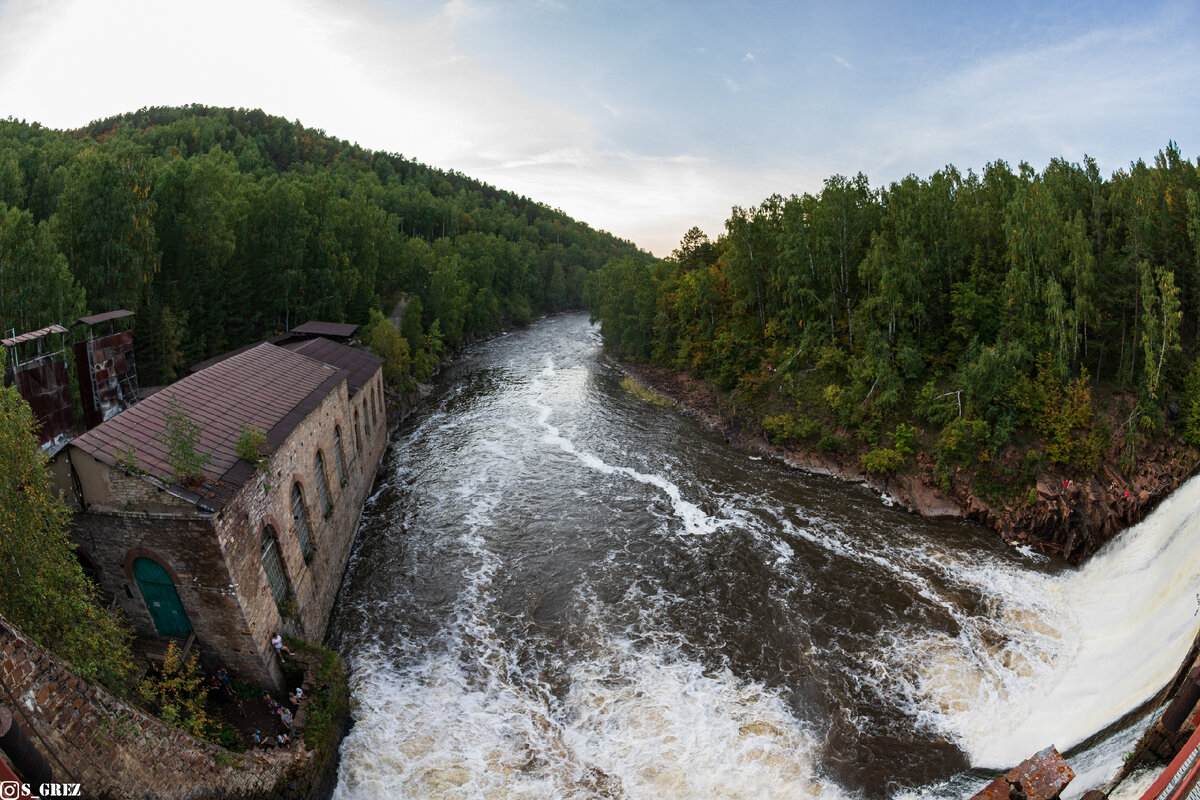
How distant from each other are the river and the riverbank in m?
0.94

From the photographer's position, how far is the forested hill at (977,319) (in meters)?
26.4

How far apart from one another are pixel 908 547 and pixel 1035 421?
28.9 feet

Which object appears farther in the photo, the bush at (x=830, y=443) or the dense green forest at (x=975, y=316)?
the bush at (x=830, y=443)

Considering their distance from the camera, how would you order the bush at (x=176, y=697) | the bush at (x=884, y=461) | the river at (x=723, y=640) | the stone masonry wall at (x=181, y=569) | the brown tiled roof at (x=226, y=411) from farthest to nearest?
the bush at (x=884, y=461) → the river at (x=723, y=640) → the brown tiled roof at (x=226, y=411) → the stone masonry wall at (x=181, y=569) → the bush at (x=176, y=697)

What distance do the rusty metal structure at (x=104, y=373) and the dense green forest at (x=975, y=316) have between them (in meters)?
30.4

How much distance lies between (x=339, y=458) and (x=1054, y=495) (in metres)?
28.6

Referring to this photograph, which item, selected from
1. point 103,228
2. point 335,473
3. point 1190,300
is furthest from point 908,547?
point 103,228

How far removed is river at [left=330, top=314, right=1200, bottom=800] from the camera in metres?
14.5

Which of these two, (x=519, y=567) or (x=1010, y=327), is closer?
(x=519, y=567)

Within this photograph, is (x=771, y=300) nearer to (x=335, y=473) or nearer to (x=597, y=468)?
(x=597, y=468)

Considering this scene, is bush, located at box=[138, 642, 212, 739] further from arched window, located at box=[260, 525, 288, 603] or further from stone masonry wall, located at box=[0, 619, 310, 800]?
arched window, located at box=[260, 525, 288, 603]

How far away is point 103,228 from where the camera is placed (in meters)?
30.6

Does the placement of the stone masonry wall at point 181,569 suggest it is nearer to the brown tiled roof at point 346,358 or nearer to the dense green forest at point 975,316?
the brown tiled roof at point 346,358

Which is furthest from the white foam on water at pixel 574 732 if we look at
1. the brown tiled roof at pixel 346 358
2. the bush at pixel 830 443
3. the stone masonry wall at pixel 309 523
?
the bush at pixel 830 443
